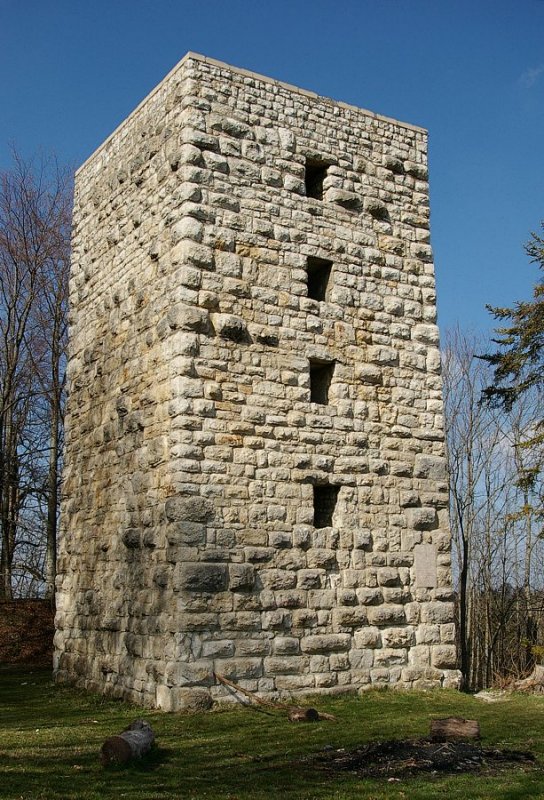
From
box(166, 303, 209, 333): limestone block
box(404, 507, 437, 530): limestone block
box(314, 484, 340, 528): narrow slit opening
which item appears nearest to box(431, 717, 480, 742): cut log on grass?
box(314, 484, 340, 528): narrow slit opening

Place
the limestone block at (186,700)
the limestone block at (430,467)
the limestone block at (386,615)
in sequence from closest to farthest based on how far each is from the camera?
the limestone block at (186,700), the limestone block at (386,615), the limestone block at (430,467)

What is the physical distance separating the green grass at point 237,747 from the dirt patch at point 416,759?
0.18m

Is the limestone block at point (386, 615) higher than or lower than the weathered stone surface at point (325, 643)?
higher

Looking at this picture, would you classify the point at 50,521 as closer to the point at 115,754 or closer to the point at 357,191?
the point at 357,191

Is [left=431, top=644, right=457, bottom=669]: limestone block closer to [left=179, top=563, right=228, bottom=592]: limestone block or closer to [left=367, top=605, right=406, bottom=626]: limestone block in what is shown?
[left=367, top=605, right=406, bottom=626]: limestone block

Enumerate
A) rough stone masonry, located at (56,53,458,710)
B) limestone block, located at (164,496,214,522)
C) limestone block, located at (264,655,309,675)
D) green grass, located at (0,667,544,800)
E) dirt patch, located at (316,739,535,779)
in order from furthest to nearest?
1. rough stone masonry, located at (56,53,458,710)
2. limestone block, located at (264,655,309,675)
3. limestone block, located at (164,496,214,522)
4. dirt patch, located at (316,739,535,779)
5. green grass, located at (0,667,544,800)

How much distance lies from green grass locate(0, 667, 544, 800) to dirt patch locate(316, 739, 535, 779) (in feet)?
0.59

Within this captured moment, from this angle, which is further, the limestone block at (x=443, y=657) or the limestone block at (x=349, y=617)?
the limestone block at (x=443, y=657)

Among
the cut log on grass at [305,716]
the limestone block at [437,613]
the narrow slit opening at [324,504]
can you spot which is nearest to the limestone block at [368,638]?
the limestone block at [437,613]

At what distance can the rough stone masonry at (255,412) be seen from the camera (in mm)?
9477

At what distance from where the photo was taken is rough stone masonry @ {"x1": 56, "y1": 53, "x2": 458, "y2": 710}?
9477 mm

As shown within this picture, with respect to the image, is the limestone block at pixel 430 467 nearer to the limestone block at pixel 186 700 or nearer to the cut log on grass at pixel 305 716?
the cut log on grass at pixel 305 716

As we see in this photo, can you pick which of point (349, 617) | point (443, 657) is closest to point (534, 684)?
point (443, 657)

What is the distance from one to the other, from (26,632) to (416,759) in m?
11.0
